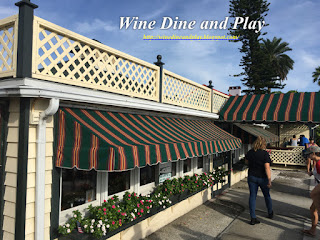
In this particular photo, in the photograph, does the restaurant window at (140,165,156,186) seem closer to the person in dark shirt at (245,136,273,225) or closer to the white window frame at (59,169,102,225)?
the white window frame at (59,169,102,225)

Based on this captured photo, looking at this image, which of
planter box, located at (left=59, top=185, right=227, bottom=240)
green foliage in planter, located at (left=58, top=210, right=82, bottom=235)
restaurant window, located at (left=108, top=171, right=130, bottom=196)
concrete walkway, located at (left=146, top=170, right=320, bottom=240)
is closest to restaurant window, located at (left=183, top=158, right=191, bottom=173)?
planter box, located at (left=59, top=185, right=227, bottom=240)

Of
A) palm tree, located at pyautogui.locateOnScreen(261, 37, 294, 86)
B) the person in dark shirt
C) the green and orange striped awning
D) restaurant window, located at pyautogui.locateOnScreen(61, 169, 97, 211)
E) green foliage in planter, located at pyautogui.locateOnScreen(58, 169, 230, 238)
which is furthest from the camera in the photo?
palm tree, located at pyautogui.locateOnScreen(261, 37, 294, 86)

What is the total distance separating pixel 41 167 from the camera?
3537 millimetres

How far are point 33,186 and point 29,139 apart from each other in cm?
68

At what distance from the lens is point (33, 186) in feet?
11.6

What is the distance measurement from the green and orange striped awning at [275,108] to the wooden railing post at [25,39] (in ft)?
24.7

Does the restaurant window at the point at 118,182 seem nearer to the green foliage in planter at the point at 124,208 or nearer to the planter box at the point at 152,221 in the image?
the green foliage in planter at the point at 124,208

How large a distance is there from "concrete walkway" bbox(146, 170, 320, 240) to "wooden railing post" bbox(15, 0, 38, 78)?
4181 millimetres

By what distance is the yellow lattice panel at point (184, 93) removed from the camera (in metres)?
6.54

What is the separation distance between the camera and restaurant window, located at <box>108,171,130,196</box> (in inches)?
192

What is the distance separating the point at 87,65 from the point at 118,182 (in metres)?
2.42

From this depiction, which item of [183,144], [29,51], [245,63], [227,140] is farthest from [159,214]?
[245,63]

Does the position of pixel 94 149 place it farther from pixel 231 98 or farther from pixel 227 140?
pixel 231 98

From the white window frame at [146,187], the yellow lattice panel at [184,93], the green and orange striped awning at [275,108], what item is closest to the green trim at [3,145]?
the white window frame at [146,187]
